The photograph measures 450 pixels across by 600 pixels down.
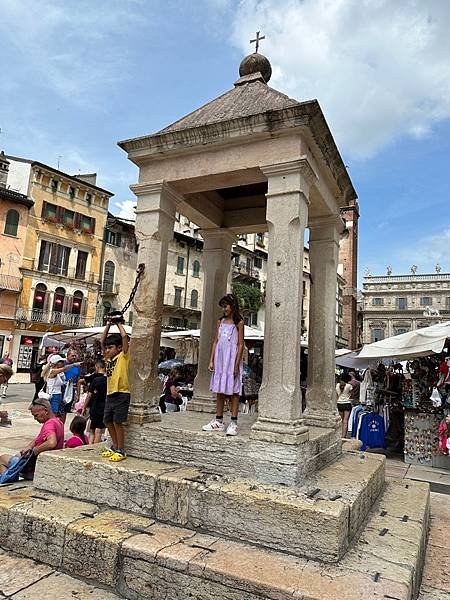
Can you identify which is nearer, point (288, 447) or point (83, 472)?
point (288, 447)

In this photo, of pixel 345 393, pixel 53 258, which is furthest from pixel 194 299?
pixel 345 393

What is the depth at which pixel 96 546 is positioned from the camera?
3117 millimetres

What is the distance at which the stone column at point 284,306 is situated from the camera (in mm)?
3838

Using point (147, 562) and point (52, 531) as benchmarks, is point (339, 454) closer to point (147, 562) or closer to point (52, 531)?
point (147, 562)

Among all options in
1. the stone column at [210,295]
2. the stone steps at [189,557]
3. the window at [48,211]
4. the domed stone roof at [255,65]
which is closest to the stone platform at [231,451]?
the stone steps at [189,557]

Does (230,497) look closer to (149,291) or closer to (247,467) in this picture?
(247,467)

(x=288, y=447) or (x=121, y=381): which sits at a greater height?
(x=121, y=381)

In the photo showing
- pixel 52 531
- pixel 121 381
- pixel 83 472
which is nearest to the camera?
pixel 52 531

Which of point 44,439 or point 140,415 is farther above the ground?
point 140,415

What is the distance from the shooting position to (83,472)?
3.92 metres

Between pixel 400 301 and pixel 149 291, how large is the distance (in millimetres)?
63203

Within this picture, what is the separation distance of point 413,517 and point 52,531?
126 inches

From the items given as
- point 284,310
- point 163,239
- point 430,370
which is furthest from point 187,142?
point 430,370

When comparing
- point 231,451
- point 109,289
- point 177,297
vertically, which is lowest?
point 231,451
